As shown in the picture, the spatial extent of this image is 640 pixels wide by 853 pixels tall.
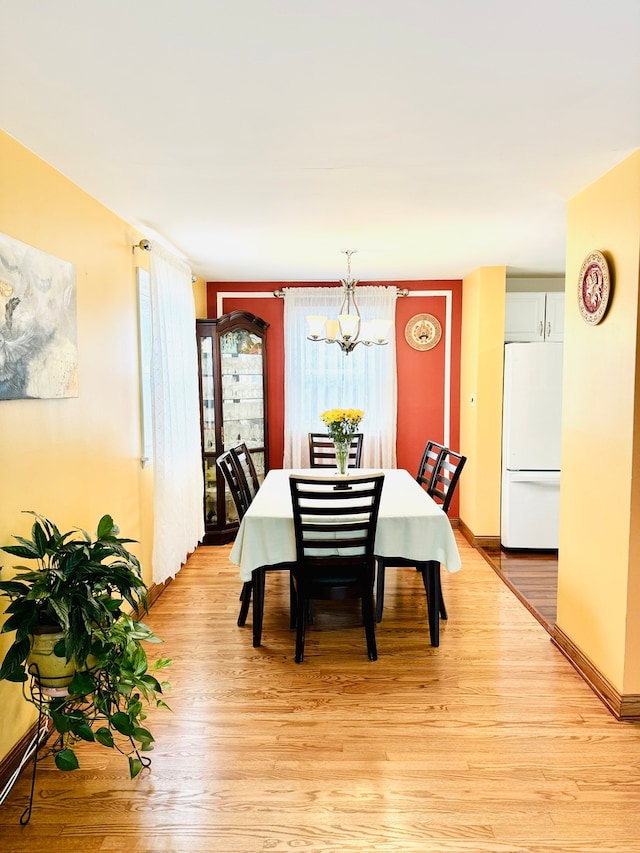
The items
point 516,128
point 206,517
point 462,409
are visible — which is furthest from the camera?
point 462,409

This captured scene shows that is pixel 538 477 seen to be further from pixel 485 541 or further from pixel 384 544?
pixel 384 544

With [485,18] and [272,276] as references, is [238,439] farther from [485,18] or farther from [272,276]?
[485,18]

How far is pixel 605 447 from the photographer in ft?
8.35

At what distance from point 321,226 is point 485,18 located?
6.74 feet

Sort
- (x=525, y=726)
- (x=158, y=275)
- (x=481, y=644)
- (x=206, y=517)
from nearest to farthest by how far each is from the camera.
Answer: (x=525, y=726) → (x=481, y=644) → (x=158, y=275) → (x=206, y=517)

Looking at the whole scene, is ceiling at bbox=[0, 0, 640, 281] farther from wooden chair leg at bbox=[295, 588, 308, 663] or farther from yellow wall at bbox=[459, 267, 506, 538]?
wooden chair leg at bbox=[295, 588, 308, 663]

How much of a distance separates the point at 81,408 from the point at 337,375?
3.05m

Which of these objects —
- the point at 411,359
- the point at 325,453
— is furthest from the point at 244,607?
the point at 411,359

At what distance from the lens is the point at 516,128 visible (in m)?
2.05

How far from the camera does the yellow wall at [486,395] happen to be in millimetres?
4777

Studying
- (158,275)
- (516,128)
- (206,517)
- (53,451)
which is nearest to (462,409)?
(206,517)

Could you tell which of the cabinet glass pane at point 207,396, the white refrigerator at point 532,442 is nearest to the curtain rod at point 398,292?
the cabinet glass pane at point 207,396

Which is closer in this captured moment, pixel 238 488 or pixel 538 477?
pixel 238 488

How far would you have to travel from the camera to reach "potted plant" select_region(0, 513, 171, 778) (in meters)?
1.85
